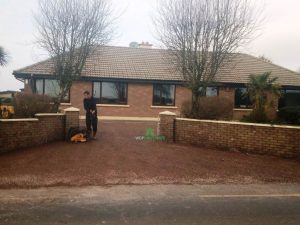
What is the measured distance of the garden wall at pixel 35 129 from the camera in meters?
10.6

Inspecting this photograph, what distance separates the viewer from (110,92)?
74.1 ft

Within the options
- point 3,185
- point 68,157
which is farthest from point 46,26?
point 3,185

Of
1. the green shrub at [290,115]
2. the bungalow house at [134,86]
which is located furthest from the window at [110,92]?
the green shrub at [290,115]

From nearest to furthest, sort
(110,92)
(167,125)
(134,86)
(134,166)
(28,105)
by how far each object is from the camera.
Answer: (134,166) → (28,105) → (167,125) → (110,92) → (134,86)

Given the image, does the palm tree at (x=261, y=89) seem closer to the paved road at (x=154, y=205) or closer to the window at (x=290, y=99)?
the window at (x=290, y=99)

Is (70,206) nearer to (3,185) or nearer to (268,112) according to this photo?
(3,185)

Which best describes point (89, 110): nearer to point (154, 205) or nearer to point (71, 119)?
point (71, 119)

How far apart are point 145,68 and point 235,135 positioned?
13.3 meters

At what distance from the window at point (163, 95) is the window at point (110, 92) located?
7.10 ft

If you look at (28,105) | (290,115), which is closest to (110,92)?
(28,105)

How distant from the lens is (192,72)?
1536cm

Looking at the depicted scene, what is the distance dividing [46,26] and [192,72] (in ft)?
23.8

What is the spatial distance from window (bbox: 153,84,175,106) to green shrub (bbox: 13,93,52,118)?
35.6 feet

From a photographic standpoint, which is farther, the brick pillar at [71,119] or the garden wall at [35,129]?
the brick pillar at [71,119]
